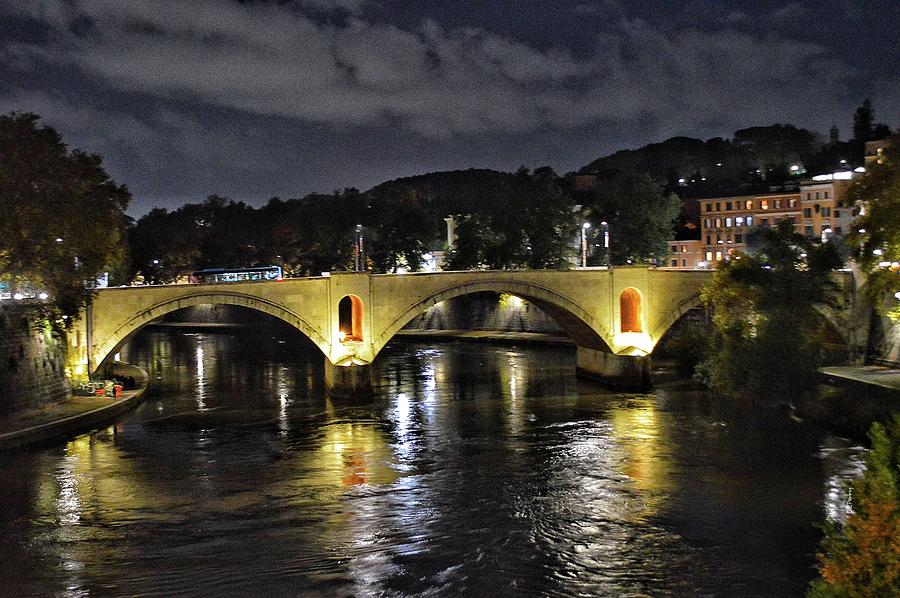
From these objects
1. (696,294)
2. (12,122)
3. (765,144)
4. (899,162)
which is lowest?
(696,294)

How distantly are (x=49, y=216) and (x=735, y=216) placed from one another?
6094 cm

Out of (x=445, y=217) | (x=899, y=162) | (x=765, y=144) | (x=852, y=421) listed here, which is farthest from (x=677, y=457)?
(x=765, y=144)

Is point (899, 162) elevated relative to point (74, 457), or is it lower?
elevated

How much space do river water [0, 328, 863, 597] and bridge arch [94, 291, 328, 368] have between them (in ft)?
9.84

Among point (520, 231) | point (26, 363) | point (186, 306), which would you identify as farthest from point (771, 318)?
point (26, 363)

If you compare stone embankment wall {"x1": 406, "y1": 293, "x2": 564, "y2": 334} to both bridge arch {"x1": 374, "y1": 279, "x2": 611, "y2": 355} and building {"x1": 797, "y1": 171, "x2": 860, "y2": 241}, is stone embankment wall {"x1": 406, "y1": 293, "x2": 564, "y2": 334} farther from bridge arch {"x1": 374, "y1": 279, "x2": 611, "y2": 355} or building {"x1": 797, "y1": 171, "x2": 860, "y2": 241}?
building {"x1": 797, "y1": 171, "x2": 860, "y2": 241}

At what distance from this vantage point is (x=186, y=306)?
3572cm

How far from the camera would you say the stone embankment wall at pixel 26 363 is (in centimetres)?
2755

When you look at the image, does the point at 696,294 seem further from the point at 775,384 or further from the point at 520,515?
the point at 520,515

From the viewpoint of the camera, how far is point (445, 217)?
300 ft

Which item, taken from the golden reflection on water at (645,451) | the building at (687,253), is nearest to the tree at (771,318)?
the golden reflection on water at (645,451)

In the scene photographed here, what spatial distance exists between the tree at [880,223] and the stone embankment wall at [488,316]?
30.5 m

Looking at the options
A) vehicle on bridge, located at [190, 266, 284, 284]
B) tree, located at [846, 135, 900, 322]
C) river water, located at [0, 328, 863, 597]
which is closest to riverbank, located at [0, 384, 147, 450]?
river water, located at [0, 328, 863, 597]

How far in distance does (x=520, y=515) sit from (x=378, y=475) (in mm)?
4836
